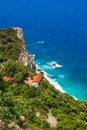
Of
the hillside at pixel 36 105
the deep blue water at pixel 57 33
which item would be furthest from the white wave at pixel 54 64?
the hillside at pixel 36 105

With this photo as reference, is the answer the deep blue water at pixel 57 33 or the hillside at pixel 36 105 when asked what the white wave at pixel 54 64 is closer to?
the deep blue water at pixel 57 33

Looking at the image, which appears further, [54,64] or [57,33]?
[57,33]

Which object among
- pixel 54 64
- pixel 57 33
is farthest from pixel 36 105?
pixel 57 33

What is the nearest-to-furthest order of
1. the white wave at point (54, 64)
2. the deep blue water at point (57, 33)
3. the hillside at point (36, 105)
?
1. the hillside at point (36, 105)
2. the deep blue water at point (57, 33)
3. the white wave at point (54, 64)

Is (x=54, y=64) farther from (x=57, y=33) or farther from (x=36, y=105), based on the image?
(x=36, y=105)

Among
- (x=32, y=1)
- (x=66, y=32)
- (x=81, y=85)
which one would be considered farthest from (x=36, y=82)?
(x=32, y=1)

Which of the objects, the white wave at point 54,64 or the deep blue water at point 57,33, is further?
the white wave at point 54,64

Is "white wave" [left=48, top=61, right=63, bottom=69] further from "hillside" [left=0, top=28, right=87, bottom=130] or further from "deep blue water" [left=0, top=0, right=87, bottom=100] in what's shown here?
"hillside" [left=0, top=28, right=87, bottom=130]

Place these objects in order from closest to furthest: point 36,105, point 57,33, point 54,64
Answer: point 36,105 < point 54,64 < point 57,33
